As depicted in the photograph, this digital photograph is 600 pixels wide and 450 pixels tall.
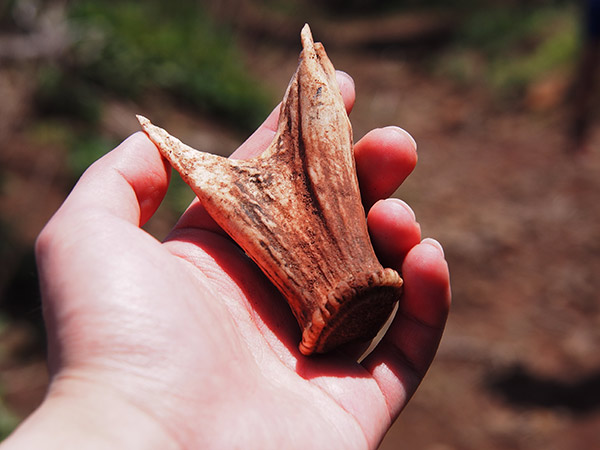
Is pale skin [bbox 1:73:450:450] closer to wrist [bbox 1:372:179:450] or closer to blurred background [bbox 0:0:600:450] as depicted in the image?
wrist [bbox 1:372:179:450]

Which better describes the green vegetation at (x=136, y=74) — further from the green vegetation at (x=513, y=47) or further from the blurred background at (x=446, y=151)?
the green vegetation at (x=513, y=47)

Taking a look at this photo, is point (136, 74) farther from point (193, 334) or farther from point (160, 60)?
point (193, 334)

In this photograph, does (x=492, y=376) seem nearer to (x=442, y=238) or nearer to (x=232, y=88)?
(x=442, y=238)

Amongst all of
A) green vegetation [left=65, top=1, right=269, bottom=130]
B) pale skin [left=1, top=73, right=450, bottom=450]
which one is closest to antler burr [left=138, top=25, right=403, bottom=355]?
pale skin [left=1, top=73, right=450, bottom=450]

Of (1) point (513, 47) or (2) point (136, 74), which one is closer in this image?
(2) point (136, 74)

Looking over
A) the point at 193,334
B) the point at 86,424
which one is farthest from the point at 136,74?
the point at 86,424

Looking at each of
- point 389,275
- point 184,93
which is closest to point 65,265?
point 389,275
